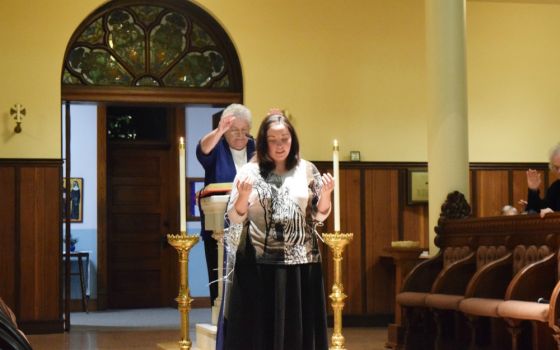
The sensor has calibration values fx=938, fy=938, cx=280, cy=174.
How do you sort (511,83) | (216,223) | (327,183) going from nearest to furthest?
(327,183)
(216,223)
(511,83)

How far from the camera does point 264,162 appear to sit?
4.12 meters

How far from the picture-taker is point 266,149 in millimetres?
4129

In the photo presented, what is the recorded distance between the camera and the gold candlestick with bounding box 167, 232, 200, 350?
5355 millimetres

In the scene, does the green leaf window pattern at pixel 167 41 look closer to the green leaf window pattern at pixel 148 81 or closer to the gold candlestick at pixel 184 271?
the green leaf window pattern at pixel 148 81

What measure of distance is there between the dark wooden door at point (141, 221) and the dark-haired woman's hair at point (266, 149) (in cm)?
930

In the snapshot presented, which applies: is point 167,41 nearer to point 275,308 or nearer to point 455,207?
point 455,207

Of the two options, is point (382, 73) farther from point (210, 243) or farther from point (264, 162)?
point (264, 162)

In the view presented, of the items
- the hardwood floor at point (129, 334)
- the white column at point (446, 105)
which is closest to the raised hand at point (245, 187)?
the hardwood floor at point (129, 334)

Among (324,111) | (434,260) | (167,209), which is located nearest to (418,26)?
(324,111)

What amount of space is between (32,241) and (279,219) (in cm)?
590

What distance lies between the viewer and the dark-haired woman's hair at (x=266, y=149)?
4102mm

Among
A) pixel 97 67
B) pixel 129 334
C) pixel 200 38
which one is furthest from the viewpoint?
pixel 200 38

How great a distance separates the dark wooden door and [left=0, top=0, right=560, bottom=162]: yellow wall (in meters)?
3.83

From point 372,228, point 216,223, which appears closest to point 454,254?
point 216,223
